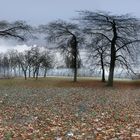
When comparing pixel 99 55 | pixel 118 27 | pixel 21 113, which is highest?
pixel 118 27

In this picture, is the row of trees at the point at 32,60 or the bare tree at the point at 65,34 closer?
the bare tree at the point at 65,34

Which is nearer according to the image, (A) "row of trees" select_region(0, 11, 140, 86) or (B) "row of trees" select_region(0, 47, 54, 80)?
(A) "row of trees" select_region(0, 11, 140, 86)

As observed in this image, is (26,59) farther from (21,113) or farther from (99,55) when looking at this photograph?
(21,113)

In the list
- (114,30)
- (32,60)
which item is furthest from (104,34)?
(32,60)

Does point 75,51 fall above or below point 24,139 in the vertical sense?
above

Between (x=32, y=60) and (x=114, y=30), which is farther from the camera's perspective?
(x=32, y=60)

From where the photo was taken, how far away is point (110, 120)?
1631 centimetres

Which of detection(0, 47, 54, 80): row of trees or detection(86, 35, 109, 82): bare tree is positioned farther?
detection(0, 47, 54, 80): row of trees

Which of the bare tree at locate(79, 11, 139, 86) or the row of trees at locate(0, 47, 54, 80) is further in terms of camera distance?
the row of trees at locate(0, 47, 54, 80)

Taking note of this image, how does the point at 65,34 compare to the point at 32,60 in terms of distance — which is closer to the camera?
the point at 65,34

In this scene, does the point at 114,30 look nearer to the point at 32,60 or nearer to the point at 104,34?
the point at 104,34

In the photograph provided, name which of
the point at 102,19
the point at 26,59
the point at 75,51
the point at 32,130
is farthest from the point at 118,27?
the point at 32,130

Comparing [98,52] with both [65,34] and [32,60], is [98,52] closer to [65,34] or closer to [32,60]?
[65,34]

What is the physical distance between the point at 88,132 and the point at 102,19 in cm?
5096
